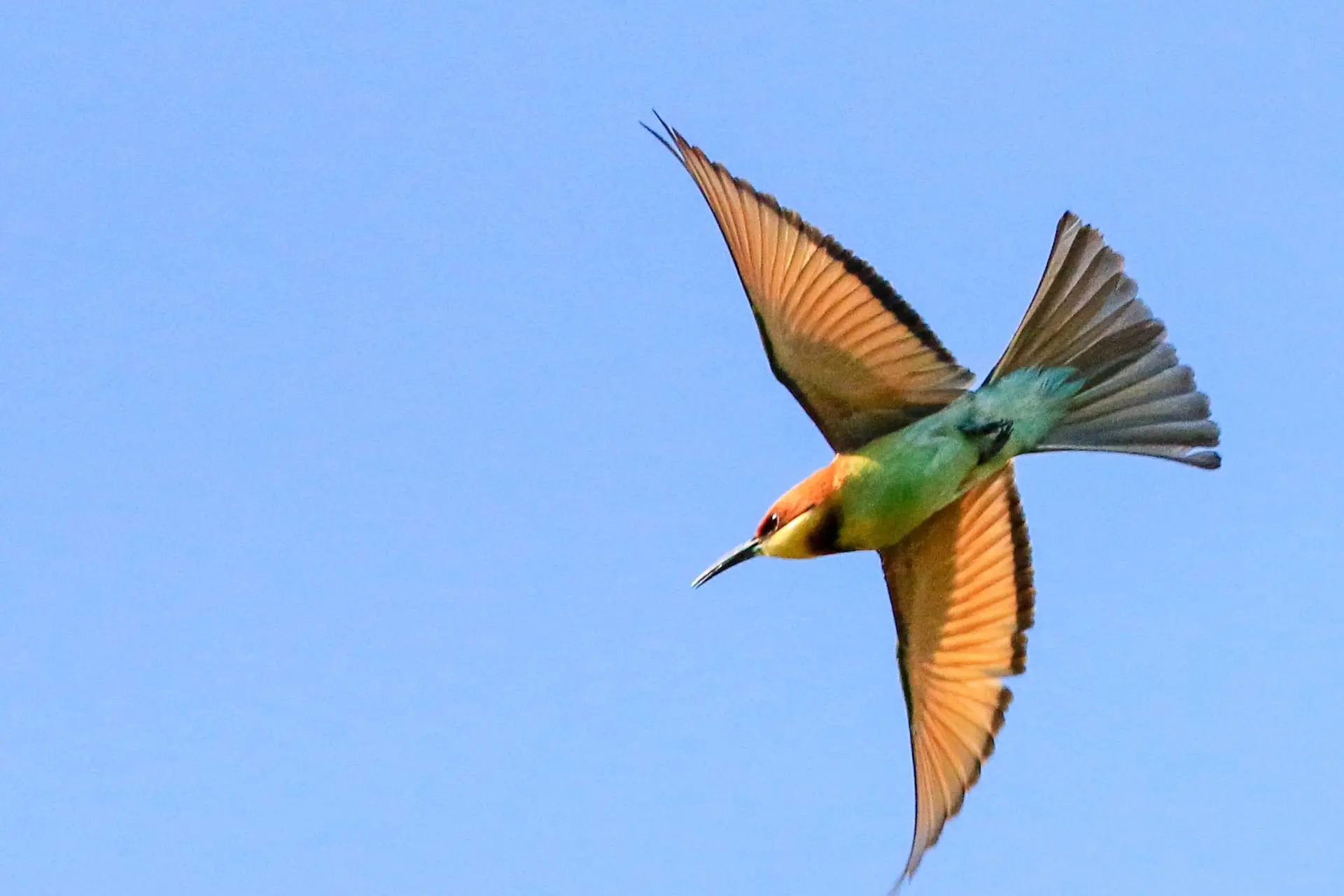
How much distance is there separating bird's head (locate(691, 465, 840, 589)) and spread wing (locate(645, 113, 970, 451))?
0.22 m

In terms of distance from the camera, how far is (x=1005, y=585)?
226 inches

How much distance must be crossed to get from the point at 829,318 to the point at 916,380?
1.00 ft

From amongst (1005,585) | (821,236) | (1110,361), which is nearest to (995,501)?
(1005,585)

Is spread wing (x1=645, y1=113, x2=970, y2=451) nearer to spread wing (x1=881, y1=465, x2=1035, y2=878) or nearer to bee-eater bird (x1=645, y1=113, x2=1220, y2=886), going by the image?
bee-eater bird (x1=645, y1=113, x2=1220, y2=886)

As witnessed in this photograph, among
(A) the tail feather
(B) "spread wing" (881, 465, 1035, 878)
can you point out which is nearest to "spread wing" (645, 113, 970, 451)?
(A) the tail feather

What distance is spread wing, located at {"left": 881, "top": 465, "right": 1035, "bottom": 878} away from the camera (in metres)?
5.64

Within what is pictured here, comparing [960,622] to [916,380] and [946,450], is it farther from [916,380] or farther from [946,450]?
[916,380]

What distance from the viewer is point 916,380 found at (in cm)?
531

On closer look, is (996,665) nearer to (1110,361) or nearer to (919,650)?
(919,650)

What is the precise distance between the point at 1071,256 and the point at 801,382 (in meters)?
0.82

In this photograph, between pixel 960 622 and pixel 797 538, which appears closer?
pixel 797 538

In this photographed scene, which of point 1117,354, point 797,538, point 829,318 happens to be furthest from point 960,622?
point 829,318

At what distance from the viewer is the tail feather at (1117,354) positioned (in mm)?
5211

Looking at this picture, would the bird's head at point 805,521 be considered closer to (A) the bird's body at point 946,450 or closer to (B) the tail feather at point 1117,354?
(A) the bird's body at point 946,450
